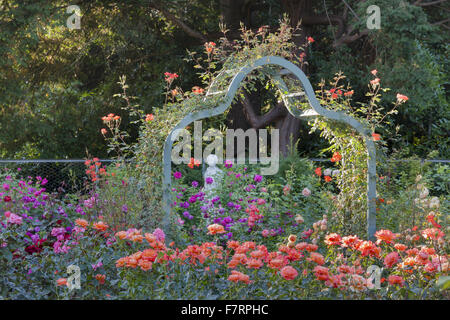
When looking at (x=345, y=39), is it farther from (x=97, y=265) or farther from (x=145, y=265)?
(x=145, y=265)

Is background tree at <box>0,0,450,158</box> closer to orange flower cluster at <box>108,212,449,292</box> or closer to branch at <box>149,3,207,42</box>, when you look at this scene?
branch at <box>149,3,207,42</box>

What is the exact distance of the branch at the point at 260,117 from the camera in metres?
9.48

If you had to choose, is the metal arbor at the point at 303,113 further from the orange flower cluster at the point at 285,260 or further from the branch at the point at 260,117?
the branch at the point at 260,117

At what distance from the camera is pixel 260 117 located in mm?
9625

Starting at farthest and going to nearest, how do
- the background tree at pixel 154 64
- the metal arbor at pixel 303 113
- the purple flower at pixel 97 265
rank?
1. the background tree at pixel 154 64
2. the metal arbor at pixel 303 113
3. the purple flower at pixel 97 265

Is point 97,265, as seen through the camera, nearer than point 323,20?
Yes

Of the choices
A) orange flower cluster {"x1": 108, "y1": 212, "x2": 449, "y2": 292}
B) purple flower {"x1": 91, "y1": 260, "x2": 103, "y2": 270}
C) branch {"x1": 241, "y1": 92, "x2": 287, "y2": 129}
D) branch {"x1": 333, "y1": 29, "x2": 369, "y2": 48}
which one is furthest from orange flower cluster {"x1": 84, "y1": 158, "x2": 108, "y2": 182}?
branch {"x1": 333, "y1": 29, "x2": 369, "y2": 48}

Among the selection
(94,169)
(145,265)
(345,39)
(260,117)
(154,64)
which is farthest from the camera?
(154,64)

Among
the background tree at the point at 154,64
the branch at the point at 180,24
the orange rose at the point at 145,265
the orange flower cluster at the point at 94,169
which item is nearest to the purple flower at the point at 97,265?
the orange rose at the point at 145,265

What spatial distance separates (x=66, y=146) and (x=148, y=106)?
205 centimetres

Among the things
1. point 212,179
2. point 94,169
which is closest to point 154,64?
point 94,169

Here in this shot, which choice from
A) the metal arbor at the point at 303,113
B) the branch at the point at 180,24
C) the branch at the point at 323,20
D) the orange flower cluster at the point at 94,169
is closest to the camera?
the metal arbor at the point at 303,113

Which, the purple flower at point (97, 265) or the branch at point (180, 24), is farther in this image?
the branch at point (180, 24)

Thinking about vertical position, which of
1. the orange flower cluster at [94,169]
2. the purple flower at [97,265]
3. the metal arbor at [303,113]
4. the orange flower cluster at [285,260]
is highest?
the metal arbor at [303,113]
